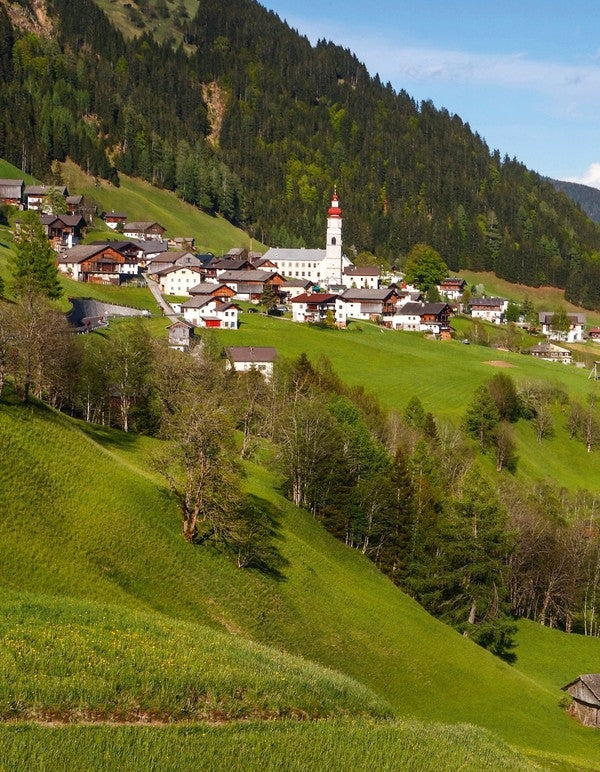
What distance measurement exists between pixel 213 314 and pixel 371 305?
44.7 m

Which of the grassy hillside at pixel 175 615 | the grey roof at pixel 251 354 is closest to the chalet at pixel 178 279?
the grey roof at pixel 251 354

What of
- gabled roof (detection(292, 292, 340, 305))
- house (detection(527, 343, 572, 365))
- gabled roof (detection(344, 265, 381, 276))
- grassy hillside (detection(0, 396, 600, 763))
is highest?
gabled roof (detection(344, 265, 381, 276))

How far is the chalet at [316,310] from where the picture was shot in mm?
146250

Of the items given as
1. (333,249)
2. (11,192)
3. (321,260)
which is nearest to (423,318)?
(333,249)

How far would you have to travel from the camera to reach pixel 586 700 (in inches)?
1893

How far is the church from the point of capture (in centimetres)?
18700

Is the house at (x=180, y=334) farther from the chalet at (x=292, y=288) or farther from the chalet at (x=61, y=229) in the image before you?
the chalet at (x=292, y=288)

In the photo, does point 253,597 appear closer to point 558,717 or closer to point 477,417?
point 558,717

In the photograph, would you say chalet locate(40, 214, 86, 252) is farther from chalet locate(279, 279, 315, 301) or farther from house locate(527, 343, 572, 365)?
house locate(527, 343, 572, 365)

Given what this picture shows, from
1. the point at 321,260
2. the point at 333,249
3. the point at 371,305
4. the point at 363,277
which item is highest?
the point at 333,249

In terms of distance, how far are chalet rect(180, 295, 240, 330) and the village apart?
6.4 inches

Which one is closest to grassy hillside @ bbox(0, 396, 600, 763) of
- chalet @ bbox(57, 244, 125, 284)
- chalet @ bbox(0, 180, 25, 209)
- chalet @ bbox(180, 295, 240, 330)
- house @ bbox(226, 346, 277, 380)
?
house @ bbox(226, 346, 277, 380)

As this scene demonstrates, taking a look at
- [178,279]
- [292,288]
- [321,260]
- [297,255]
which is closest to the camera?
[178,279]

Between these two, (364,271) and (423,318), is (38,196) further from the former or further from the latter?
(423,318)
